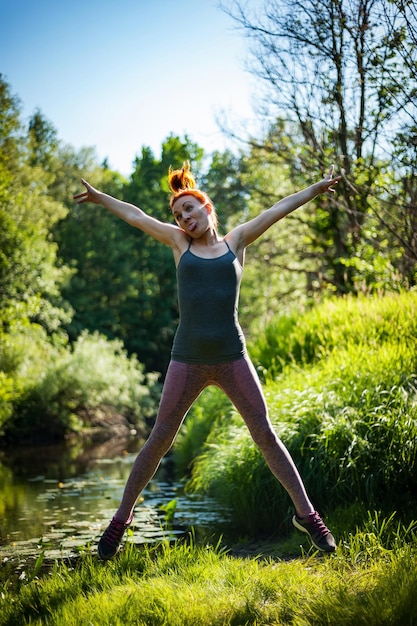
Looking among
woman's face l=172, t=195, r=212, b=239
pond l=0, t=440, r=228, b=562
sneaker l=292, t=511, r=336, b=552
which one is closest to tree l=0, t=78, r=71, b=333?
pond l=0, t=440, r=228, b=562

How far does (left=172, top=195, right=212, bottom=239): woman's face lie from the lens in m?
4.25

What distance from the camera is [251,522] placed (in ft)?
21.6

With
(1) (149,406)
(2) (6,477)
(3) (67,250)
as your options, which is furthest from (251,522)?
(3) (67,250)

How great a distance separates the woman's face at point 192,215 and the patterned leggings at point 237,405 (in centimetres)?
77

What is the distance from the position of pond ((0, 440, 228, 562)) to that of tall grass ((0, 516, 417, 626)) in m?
0.73

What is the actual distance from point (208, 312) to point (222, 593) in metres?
1.44

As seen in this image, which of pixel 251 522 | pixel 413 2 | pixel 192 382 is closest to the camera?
pixel 192 382

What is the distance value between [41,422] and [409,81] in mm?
14277

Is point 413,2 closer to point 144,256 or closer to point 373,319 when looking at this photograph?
point 373,319

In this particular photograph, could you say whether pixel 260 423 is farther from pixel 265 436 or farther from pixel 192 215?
pixel 192 215

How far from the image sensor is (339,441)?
6262mm

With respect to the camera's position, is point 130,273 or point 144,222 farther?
point 130,273

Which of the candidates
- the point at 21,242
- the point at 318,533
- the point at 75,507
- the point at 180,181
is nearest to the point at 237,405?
the point at 318,533

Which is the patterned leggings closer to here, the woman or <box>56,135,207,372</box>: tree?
the woman
